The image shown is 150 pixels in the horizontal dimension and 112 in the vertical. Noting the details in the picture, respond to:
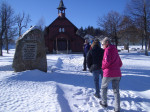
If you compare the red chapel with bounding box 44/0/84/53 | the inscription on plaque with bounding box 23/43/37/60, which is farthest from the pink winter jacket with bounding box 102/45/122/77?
the red chapel with bounding box 44/0/84/53

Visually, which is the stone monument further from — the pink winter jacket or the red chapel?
the red chapel

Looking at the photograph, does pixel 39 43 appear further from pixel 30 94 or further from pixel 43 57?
pixel 30 94

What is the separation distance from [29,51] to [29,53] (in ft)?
0.39

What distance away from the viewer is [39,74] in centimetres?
714

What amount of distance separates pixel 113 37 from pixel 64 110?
26.0 m

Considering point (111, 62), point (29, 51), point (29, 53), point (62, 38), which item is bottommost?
point (111, 62)

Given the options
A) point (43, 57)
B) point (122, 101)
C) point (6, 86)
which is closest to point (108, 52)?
point (122, 101)

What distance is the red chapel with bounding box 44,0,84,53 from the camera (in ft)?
96.2

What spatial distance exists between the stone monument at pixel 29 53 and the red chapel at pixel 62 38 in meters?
20.6

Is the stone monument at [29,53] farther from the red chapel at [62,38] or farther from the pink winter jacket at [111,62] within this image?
the red chapel at [62,38]

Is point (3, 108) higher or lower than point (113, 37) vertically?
lower

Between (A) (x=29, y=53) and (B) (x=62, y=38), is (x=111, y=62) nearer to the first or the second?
(A) (x=29, y=53)

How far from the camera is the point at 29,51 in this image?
26.1ft

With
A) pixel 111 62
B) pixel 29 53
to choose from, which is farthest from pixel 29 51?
pixel 111 62
